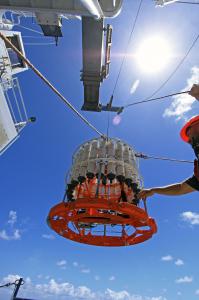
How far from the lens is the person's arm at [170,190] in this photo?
18.0 ft

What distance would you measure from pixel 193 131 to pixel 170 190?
5.51 ft

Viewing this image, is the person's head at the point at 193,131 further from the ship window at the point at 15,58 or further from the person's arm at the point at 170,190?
the ship window at the point at 15,58

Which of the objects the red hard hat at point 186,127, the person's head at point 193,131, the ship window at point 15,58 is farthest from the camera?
the ship window at point 15,58

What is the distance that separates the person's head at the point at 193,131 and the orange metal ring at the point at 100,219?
5.86 feet

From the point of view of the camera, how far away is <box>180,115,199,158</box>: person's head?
14.5 ft

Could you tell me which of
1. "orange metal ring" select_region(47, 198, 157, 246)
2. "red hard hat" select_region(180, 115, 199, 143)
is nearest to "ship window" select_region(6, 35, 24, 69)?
"orange metal ring" select_region(47, 198, 157, 246)

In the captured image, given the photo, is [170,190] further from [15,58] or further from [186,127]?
[15,58]

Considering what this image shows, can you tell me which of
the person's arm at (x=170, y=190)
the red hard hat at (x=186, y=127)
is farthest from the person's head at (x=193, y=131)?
the person's arm at (x=170, y=190)

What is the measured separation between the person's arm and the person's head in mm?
1172

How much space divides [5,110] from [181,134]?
1037 centimetres

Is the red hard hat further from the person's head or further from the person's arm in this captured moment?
the person's arm

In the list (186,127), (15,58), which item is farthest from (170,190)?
(15,58)

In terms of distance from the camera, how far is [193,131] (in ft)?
14.8

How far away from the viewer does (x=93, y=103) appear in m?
16.3
